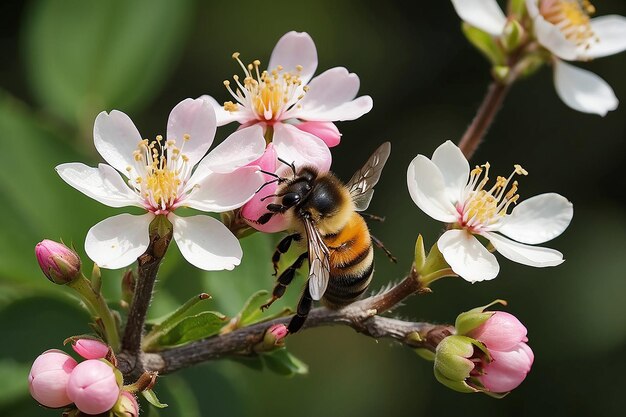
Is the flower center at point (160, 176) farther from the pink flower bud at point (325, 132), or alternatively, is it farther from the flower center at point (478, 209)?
the flower center at point (478, 209)

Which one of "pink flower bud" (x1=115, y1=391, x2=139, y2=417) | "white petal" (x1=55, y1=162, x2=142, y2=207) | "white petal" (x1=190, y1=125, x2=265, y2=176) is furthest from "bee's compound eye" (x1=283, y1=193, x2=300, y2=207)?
"pink flower bud" (x1=115, y1=391, x2=139, y2=417)

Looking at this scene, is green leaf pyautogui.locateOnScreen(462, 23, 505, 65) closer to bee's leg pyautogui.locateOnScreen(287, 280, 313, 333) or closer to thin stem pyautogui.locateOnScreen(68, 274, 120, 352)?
bee's leg pyautogui.locateOnScreen(287, 280, 313, 333)

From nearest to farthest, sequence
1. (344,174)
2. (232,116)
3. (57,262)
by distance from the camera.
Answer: (57,262) < (232,116) < (344,174)

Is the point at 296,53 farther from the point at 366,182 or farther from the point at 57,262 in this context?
the point at 57,262

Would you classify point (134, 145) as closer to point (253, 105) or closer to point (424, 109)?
point (253, 105)

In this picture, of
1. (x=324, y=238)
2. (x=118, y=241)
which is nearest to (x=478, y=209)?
(x=324, y=238)
